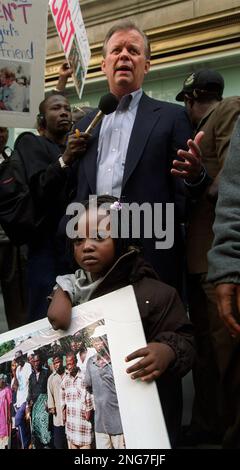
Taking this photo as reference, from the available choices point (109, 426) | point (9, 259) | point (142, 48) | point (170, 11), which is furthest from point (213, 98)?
point (170, 11)

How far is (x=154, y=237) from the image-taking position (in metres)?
2.34

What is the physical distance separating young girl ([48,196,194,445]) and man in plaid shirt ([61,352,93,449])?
168mm

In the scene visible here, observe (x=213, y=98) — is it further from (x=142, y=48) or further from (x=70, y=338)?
(x=70, y=338)

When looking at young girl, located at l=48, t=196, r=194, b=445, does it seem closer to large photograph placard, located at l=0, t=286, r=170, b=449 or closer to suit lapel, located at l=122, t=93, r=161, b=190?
large photograph placard, located at l=0, t=286, r=170, b=449

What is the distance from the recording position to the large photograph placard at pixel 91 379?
162 cm

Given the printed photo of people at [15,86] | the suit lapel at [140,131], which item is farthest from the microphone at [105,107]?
the printed photo of people at [15,86]

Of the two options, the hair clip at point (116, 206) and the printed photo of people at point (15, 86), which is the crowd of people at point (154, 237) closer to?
the hair clip at point (116, 206)

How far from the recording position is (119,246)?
2.08 metres

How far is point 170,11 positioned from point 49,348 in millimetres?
5660

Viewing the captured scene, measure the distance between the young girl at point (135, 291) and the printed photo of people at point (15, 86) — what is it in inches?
36.9

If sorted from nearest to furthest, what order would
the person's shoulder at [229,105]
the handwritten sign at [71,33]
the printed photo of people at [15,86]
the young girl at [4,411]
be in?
1. the young girl at [4,411]
2. the person's shoulder at [229,105]
3. the printed photo of people at [15,86]
4. the handwritten sign at [71,33]
